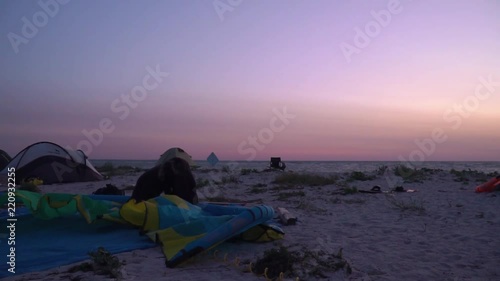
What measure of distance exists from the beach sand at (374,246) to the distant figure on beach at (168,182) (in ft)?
5.94

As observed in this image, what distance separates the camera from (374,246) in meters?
5.59

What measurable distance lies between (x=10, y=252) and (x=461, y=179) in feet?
52.8

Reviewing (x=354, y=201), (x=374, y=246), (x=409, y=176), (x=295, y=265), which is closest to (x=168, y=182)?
(x=295, y=265)

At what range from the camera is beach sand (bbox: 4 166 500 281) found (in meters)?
4.22

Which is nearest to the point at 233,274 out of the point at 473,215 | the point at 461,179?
the point at 473,215

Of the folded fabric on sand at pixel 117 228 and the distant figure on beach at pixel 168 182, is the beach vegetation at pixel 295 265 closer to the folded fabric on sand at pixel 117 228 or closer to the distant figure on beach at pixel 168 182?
the folded fabric on sand at pixel 117 228

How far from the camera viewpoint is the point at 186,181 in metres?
7.05

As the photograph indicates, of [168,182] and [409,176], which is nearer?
[168,182]

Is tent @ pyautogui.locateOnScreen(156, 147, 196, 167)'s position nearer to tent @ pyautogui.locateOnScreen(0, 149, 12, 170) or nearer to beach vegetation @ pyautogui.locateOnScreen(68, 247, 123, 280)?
beach vegetation @ pyautogui.locateOnScreen(68, 247, 123, 280)

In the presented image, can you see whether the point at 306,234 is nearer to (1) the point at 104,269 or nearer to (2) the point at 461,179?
(1) the point at 104,269

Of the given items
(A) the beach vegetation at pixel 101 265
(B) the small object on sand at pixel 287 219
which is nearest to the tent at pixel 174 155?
(B) the small object on sand at pixel 287 219

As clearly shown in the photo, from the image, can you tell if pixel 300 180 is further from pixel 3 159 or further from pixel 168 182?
pixel 3 159

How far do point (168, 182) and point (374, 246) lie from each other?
11.4 feet

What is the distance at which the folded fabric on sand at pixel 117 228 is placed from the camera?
14.8 feet
